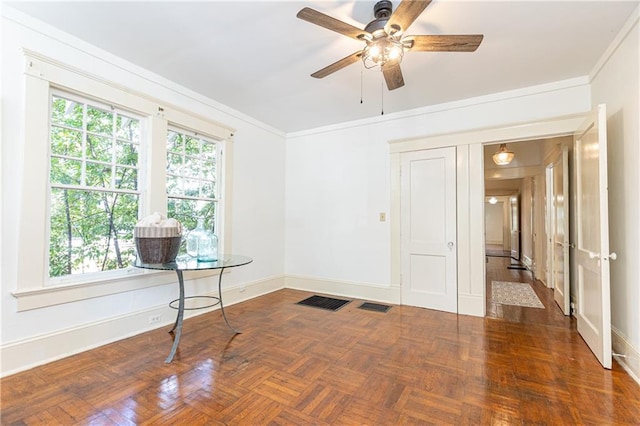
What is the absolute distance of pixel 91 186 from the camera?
269 cm

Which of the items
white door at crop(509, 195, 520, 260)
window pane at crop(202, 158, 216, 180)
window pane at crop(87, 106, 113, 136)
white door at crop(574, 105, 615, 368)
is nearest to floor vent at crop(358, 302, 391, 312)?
white door at crop(574, 105, 615, 368)

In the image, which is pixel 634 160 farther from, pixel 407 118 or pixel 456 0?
pixel 407 118

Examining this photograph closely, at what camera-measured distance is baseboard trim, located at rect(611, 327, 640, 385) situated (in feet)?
7.06

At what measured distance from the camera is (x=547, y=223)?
496 cm

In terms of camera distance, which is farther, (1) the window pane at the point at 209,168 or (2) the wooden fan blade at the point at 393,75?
(1) the window pane at the point at 209,168

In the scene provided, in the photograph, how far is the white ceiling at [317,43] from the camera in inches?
85.3

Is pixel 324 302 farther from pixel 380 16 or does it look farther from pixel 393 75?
pixel 380 16

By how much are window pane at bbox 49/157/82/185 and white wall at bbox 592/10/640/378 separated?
15.1ft

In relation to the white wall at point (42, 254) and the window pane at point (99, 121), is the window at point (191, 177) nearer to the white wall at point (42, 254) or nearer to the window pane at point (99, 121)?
the white wall at point (42, 254)

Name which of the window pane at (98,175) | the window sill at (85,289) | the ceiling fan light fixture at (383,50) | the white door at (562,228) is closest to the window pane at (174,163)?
the window pane at (98,175)

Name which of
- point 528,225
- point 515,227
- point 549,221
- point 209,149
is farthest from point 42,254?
point 515,227

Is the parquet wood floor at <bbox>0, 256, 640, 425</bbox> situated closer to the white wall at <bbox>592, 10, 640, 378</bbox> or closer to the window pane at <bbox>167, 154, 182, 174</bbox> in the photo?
the white wall at <bbox>592, 10, 640, 378</bbox>

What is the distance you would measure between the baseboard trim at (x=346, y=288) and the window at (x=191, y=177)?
1788 mm

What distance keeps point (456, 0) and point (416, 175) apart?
7.36ft
